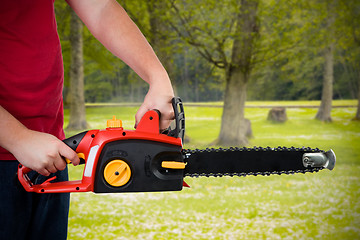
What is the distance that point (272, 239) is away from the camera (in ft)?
11.3

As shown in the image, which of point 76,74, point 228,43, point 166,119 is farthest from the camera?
point 76,74

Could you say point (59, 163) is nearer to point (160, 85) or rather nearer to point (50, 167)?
point (50, 167)

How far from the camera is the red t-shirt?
97 centimetres

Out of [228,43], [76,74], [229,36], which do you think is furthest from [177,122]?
[76,74]

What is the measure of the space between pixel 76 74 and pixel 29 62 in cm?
988

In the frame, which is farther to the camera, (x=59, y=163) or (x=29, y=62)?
(x=29, y=62)

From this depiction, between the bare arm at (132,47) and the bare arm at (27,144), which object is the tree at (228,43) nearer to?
the bare arm at (132,47)

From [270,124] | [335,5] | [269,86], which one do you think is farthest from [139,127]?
[269,86]

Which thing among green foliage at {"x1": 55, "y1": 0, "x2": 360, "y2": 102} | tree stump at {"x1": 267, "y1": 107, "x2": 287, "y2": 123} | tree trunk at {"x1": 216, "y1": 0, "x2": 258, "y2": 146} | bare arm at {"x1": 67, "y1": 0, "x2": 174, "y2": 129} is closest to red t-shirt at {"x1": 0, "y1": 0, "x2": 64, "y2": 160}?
bare arm at {"x1": 67, "y1": 0, "x2": 174, "y2": 129}

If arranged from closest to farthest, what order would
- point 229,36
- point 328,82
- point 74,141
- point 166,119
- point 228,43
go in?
point 74,141
point 166,119
point 229,36
point 228,43
point 328,82

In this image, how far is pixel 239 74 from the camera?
820cm

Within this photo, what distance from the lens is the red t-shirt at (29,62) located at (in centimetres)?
97

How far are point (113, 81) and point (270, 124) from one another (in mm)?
7419

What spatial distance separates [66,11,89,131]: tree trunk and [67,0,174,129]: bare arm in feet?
32.0
